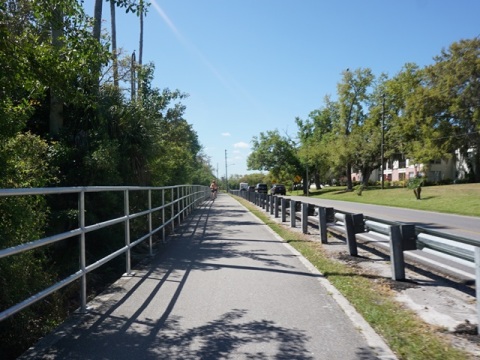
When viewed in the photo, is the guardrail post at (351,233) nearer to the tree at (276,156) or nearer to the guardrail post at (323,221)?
the guardrail post at (323,221)

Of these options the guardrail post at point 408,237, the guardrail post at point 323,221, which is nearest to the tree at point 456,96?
the guardrail post at point 323,221

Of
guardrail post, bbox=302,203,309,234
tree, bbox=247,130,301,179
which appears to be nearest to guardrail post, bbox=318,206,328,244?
guardrail post, bbox=302,203,309,234

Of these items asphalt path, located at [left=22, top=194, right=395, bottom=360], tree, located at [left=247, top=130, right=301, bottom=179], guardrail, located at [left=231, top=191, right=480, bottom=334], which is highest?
tree, located at [left=247, top=130, right=301, bottom=179]

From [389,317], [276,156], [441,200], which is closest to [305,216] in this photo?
[389,317]

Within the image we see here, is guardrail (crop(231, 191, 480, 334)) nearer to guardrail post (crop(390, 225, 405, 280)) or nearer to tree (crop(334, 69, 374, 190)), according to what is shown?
guardrail post (crop(390, 225, 405, 280))

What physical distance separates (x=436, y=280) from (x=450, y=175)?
7745cm

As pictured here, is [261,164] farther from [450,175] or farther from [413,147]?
[450,175]

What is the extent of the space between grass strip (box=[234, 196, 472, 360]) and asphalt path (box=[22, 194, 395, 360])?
0.47 ft

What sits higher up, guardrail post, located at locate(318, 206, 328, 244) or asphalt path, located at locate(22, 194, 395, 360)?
guardrail post, located at locate(318, 206, 328, 244)

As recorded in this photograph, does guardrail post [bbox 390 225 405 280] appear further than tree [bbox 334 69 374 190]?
No

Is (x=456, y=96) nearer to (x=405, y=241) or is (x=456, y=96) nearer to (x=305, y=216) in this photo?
(x=305, y=216)

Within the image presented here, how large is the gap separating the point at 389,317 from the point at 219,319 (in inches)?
73.6

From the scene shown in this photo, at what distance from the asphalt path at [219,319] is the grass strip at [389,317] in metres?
0.14

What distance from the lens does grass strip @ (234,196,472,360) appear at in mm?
3938
